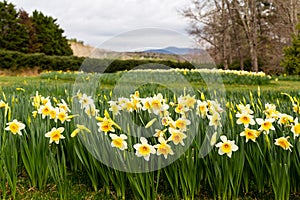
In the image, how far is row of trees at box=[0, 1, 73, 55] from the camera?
23.2 meters

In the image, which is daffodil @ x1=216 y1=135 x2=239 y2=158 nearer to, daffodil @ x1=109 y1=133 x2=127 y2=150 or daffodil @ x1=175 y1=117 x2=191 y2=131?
daffodil @ x1=175 y1=117 x2=191 y2=131

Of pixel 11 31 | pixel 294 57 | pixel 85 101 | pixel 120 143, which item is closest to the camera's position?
pixel 120 143

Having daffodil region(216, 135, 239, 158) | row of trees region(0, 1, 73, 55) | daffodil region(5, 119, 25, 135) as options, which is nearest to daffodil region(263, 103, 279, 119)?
daffodil region(216, 135, 239, 158)

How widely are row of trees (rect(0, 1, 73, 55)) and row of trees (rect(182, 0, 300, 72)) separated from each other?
10916 millimetres

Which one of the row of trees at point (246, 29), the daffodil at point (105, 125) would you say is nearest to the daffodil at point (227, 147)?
the daffodil at point (105, 125)

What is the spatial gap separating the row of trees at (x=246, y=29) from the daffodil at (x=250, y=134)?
51.5 feet

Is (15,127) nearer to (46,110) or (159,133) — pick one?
(46,110)

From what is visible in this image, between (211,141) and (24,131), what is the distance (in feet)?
3.90

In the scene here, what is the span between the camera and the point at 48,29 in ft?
80.0

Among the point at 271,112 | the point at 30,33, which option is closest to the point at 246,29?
the point at 30,33

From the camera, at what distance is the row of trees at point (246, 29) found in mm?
19000

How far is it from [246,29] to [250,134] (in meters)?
19.0

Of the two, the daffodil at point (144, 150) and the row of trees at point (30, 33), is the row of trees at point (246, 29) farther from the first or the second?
the daffodil at point (144, 150)

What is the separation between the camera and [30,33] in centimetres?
2444
